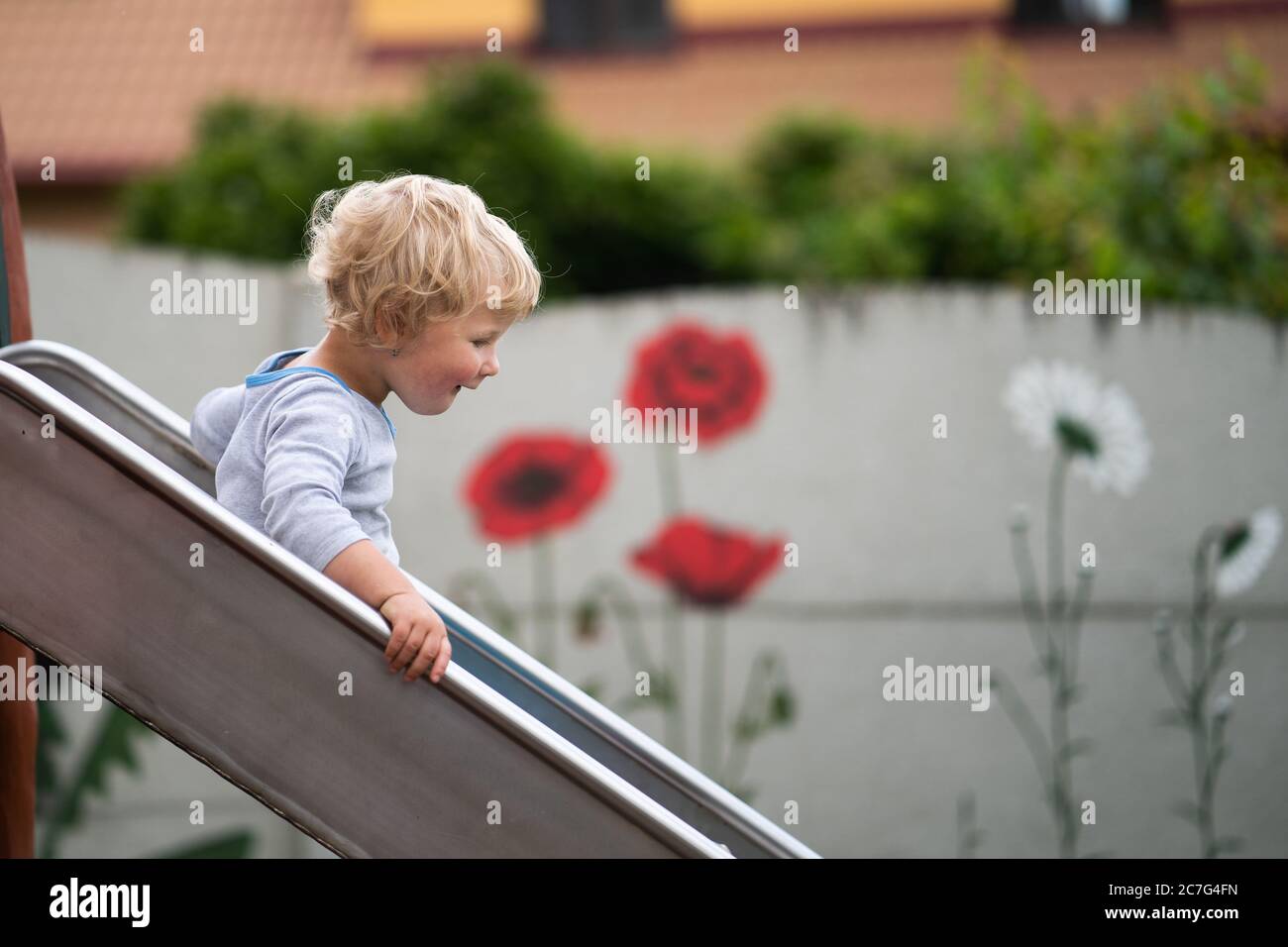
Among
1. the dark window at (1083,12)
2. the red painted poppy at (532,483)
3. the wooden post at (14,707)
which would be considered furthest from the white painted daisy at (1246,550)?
the dark window at (1083,12)

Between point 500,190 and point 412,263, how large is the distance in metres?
2.46

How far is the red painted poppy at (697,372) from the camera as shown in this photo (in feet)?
12.3

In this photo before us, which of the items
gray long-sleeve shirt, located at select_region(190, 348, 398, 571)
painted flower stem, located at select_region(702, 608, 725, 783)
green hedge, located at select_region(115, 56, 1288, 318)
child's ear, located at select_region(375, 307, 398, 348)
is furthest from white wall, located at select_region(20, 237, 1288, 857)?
child's ear, located at select_region(375, 307, 398, 348)

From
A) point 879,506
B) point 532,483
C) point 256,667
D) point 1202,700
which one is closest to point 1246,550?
point 1202,700

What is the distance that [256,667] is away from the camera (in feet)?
4.81

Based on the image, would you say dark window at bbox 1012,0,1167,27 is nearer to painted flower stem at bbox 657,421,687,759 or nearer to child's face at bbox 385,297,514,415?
painted flower stem at bbox 657,421,687,759

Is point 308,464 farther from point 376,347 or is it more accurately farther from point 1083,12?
point 1083,12

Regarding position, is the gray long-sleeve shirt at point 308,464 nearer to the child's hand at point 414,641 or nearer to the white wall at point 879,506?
the child's hand at point 414,641

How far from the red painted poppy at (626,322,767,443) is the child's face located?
1.99 m

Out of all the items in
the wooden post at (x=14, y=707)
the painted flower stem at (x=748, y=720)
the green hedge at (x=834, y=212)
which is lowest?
the painted flower stem at (x=748, y=720)

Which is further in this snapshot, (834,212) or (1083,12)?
(1083,12)

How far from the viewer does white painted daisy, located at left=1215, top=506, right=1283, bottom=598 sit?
12.2 feet

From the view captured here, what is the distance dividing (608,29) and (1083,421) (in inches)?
203

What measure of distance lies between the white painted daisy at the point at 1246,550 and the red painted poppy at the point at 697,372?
1526mm
